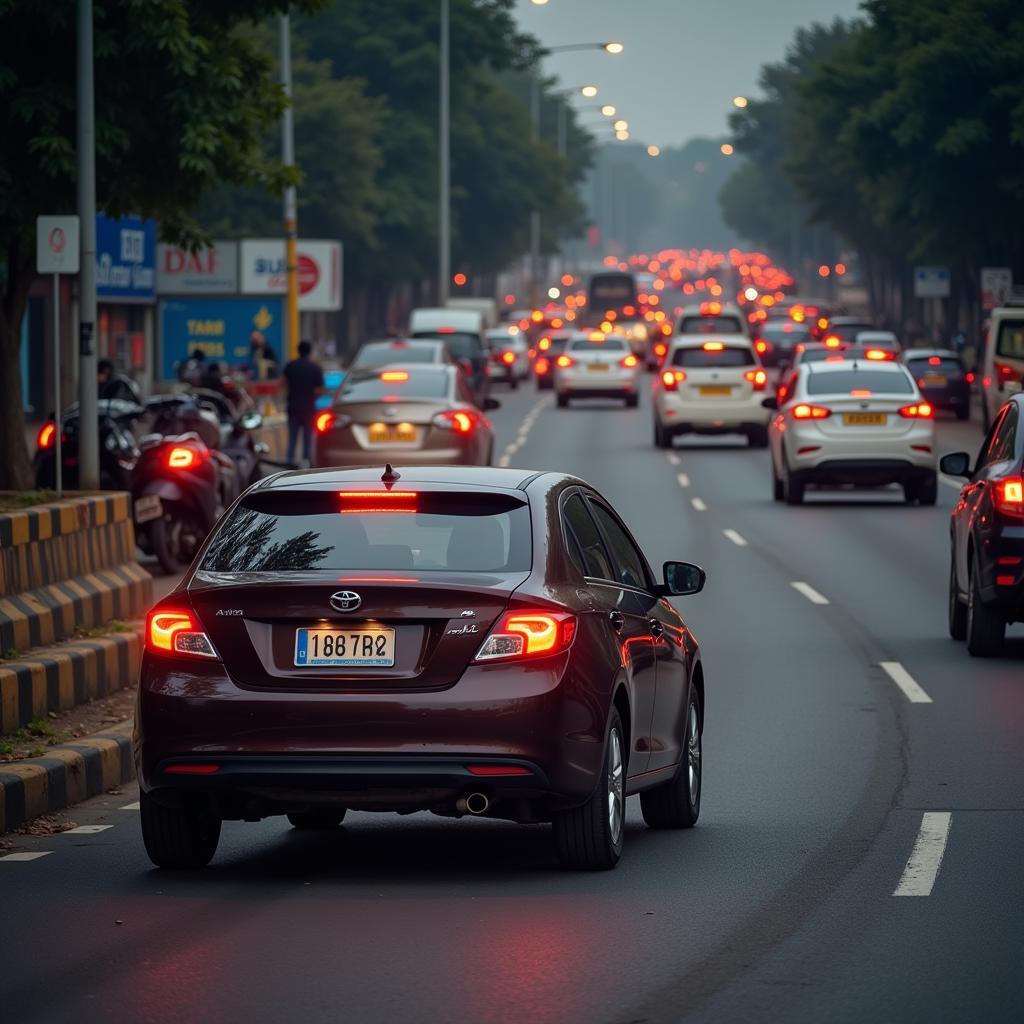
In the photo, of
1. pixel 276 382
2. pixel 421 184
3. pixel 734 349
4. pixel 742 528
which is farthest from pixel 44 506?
pixel 421 184

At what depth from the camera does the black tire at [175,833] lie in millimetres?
9242

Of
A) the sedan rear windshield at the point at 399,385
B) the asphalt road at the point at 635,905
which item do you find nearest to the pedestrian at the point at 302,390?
the sedan rear windshield at the point at 399,385

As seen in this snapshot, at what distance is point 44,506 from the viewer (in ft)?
50.4

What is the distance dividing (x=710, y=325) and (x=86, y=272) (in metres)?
36.3

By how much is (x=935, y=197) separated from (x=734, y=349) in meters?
21.4

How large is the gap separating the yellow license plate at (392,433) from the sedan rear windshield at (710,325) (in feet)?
84.7

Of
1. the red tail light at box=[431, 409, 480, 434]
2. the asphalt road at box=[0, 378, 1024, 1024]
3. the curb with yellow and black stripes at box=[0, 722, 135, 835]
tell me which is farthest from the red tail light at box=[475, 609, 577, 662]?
the red tail light at box=[431, 409, 480, 434]

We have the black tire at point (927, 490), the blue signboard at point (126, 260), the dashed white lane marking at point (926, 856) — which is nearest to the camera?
the dashed white lane marking at point (926, 856)

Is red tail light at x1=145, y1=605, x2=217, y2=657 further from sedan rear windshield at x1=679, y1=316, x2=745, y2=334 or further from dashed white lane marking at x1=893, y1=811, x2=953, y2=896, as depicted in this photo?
sedan rear windshield at x1=679, y1=316, x2=745, y2=334

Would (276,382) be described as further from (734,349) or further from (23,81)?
(23,81)

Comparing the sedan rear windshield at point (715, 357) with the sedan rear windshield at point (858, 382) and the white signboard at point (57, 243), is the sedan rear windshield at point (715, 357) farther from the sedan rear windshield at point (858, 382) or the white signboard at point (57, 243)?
the white signboard at point (57, 243)

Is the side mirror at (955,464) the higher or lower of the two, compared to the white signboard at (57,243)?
lower

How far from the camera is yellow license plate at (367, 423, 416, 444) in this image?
27906 millimetres

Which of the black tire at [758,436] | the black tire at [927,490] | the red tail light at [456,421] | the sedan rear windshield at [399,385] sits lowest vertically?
the black tire at [758,436]
